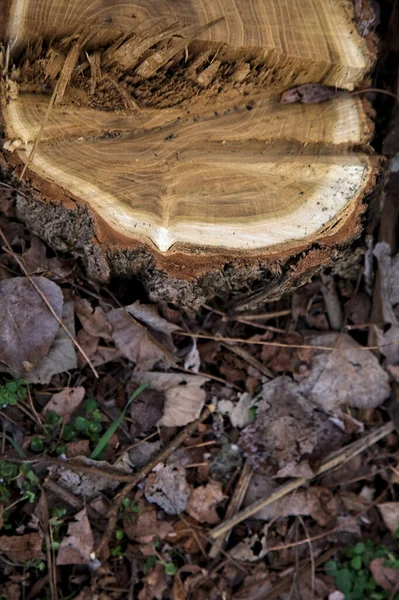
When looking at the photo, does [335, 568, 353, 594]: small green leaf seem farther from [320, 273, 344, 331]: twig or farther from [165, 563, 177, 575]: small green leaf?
[320, 273, 344, 331]: twig

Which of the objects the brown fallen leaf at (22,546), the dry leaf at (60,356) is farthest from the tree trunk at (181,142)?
the brown fallen leaf at (22,546)

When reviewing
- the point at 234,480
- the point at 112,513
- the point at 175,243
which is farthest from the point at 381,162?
the point at 112,513

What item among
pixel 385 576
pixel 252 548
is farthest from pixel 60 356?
pixel 385 576

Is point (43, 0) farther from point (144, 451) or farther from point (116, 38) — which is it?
point (144, 451)

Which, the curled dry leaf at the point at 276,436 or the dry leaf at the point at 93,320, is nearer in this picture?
the dry leaf at the point at 93,320

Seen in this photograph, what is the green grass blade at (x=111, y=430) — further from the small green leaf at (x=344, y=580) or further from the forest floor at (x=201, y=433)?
the small green leaf at (x=344, y=580)

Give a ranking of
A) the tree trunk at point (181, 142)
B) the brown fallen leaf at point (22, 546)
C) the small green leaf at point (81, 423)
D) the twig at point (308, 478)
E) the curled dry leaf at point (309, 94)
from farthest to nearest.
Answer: the twig at point (308, 478)
the small green leaf at point (81, 423)
the brown fallen leaf at point (22, 546)
the curled dry leaf at point (309, 94)
the tree trunk at point (181, 142)
